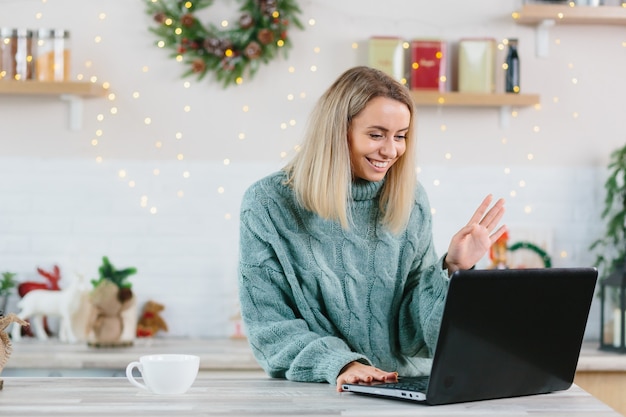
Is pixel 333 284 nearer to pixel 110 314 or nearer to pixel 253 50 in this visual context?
pixel 110 314

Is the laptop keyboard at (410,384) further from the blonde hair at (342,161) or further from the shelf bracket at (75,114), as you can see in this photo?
the shelf bracket at (75,114)

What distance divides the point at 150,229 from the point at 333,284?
190cm

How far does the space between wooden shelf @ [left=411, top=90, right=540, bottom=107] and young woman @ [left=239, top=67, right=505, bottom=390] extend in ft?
5.29

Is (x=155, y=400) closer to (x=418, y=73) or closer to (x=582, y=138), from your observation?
(x=418, y=73)

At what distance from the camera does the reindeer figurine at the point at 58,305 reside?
11.9 ft

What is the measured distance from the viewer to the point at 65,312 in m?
3.63

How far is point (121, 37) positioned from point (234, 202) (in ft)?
2.64

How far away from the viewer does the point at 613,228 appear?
3764 mm

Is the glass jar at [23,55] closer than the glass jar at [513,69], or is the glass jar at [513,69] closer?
the glass jar at [23,55]

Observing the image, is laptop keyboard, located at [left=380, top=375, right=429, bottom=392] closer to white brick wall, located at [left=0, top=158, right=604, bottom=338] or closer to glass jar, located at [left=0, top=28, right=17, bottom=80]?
white brick wall, located at [left=0, top=158, right=604, bottom=338]

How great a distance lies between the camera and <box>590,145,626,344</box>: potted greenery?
375 cm

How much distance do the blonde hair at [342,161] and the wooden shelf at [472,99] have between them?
5.31 feet

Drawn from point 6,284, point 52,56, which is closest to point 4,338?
point 6,284

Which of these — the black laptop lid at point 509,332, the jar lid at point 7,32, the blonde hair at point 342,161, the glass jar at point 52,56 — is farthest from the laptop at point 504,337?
the jar lid at point 7,32
